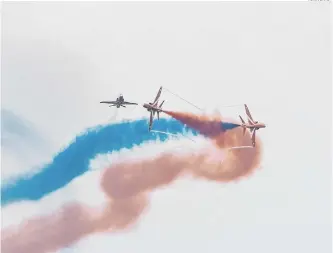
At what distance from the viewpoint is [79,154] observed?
4816mm

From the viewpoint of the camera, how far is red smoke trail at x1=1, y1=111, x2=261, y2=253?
473cm

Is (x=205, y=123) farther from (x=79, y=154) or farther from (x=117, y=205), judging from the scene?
(x=79, y=154)

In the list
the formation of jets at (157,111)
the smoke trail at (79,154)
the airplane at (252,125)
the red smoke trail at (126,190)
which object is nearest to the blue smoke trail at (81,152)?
the smoke trail at (79,154)

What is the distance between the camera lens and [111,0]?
4.87m

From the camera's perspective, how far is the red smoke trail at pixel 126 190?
4.73 meters

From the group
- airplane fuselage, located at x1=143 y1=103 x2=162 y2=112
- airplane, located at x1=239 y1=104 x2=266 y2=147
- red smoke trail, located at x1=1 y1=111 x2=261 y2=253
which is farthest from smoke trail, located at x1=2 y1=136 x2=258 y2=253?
airplane fuselage, located at x1=143 y1=103 x2=162 y2=112

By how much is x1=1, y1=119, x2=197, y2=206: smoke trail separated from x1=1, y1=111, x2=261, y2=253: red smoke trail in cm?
23

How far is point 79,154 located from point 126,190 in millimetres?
638

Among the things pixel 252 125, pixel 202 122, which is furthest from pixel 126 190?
pixel 252 125

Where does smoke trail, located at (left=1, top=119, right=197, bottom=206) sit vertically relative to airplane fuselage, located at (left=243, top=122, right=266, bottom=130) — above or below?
below

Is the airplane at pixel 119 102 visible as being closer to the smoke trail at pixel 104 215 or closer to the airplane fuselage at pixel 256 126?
the smoke trail at pixel 104 215

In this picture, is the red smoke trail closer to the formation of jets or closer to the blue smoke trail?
the formation of jets

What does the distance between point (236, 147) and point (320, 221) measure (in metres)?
1.22

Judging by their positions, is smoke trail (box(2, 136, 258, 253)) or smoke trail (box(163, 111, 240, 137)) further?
smoke trail (box(163, 111, 240, 137))
